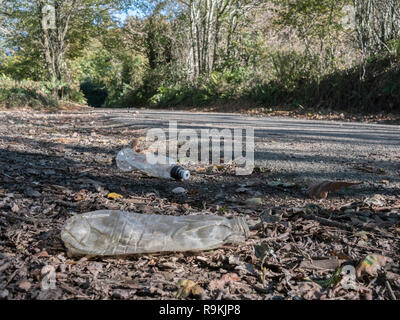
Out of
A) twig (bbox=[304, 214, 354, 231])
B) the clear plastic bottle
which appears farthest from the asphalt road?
twig (bbox=[304, 214, 354, 231])

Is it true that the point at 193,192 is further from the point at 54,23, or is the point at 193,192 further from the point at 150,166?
the point at 54,23

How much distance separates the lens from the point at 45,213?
1921 millimetres

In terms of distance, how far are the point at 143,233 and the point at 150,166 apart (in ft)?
5.17

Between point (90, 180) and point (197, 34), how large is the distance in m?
15.6

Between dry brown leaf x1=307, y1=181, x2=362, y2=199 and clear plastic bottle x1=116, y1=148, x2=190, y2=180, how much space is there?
36.1 inches

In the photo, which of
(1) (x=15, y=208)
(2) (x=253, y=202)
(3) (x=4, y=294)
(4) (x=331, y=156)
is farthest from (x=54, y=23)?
(3) (x=4, y=294)

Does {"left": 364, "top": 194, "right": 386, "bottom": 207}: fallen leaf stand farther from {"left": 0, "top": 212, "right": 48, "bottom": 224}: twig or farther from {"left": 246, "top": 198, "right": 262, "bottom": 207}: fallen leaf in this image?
{"left": 0, "top": 212, "right": 48, "bottom": 224}: twig

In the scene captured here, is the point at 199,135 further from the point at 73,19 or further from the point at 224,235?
the point at 73,19

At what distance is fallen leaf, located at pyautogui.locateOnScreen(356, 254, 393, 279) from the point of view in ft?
4.60

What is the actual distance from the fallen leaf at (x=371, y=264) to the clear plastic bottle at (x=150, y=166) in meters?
1.57

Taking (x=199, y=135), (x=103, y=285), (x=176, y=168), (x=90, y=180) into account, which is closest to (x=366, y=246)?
(x=103, y=285)

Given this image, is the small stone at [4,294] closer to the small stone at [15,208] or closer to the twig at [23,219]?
the twig at [23,219]

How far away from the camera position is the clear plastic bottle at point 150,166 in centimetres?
282

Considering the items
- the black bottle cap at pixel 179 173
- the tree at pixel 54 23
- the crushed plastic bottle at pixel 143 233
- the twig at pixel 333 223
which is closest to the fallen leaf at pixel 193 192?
the black bottle cap at pixel 179 173
